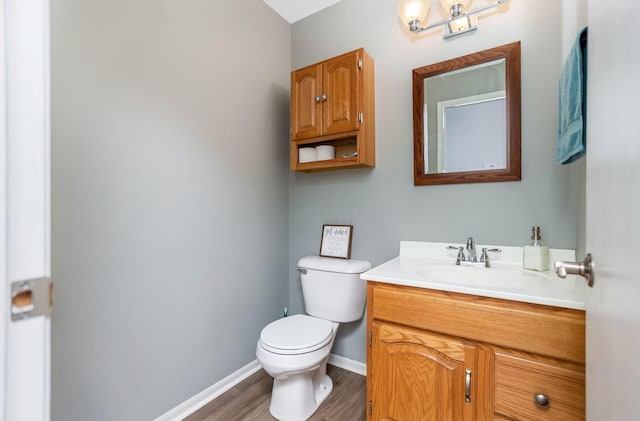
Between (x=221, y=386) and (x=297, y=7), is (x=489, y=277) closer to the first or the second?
(x=221, y=386)

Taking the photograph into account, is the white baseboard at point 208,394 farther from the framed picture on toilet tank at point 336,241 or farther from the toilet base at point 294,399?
the framed picture on toilet tank at point 336,241

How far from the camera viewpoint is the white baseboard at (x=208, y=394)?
4.69 ft

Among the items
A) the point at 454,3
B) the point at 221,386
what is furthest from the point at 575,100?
the point at 221,386

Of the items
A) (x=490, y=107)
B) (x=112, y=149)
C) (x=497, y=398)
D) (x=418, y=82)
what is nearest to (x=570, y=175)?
(x=490, y=107)

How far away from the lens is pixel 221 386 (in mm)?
1653

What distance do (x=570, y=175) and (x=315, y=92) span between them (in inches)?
54.2

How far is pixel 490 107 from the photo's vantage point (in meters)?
1.43

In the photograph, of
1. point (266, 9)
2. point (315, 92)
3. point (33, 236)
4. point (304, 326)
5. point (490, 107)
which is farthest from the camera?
point (266, 9)

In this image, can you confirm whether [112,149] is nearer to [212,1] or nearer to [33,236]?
[33,236]

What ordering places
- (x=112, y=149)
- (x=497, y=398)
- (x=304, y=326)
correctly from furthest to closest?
Answer: (x=304, y=326) < (x=112, y=149) < (x=497, y=398)

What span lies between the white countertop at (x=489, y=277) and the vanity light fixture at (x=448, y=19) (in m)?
1.15

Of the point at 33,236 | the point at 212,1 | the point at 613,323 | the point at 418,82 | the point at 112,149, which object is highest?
the point at 212,1

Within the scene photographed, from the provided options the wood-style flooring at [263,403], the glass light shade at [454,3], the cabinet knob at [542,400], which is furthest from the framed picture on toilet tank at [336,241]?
the glass light shade at [454,3]

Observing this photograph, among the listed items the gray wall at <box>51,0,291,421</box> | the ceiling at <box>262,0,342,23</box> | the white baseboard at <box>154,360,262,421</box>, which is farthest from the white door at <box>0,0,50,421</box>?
the ceiling at <box>262,0,342,23</box>
